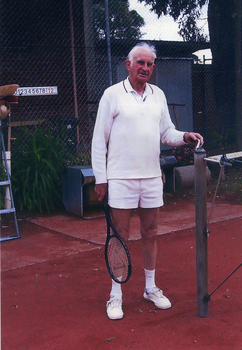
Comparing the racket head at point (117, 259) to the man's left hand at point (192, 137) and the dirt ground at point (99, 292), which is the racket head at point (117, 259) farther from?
the man's left hand at point (192, 137)

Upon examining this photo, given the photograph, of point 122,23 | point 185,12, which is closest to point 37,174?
point 122,23

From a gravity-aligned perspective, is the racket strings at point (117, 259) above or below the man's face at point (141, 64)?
below

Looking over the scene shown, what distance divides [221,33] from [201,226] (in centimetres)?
857

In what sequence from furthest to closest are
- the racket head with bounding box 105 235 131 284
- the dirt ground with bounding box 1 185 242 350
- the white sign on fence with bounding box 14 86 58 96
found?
1. the white sign on fence with bounding box 14 86 58 96
2. the racket head with bounding box 105 235 131 284
3. the dirt ground with bounding box 1 185 242 350

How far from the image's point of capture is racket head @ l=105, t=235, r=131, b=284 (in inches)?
133

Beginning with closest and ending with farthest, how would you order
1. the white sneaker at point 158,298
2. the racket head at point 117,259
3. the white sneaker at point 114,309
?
1. the racket head at point 117,259
2. the white sneaker at point 114,309
3. the white sneaker at point 158,298

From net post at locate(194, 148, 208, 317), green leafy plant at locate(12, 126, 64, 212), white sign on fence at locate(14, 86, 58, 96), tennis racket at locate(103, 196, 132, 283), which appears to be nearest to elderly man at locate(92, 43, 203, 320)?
tennis racket at locate(103, 196, 132, 283)

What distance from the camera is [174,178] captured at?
315 inches

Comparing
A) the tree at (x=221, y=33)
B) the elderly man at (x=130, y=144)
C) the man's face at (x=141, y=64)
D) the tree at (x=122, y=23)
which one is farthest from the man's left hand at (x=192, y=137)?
the tree at (x=221, y=33)

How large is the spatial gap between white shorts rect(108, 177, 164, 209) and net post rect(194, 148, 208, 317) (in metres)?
0.36

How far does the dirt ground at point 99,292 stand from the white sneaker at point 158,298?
0.05 meters

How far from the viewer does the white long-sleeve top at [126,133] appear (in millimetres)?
3430

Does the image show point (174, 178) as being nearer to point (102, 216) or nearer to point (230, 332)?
point (102, 216)

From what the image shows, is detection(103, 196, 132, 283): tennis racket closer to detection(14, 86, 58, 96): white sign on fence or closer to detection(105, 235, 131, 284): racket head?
detection(105, 235, 131, 284): racket head
